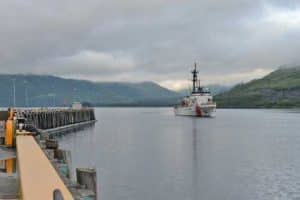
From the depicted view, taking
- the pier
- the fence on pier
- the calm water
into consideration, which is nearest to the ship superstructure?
the fence on pier

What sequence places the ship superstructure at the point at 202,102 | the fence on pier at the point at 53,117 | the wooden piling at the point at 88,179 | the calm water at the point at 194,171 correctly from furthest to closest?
the ship superstructure at the point at 202,102, the fence on pier at the point at 53,117, the calm water at the point at 194,171, the wooden piling at the point at 88,179

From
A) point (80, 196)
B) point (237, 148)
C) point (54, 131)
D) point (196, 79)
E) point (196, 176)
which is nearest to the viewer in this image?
point (80, 196)

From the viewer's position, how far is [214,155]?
190ft

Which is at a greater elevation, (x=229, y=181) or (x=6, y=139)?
(x=6, y=139)

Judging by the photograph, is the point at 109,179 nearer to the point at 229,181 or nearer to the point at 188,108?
the point at 229,181

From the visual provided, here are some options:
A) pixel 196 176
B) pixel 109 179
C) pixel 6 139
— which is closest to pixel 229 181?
pixel 196 176

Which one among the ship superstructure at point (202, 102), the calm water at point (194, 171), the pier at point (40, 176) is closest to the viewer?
the pier at point (40, 176)

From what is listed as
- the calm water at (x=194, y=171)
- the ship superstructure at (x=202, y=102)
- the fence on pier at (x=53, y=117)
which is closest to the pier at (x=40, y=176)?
the calm water at (x=194, y=171)

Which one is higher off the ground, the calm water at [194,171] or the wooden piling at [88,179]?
the wooden piling at [88,179]

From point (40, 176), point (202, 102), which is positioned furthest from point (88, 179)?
point (202, 102)

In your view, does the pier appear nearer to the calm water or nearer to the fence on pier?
the calm water

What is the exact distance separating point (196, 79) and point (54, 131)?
11068 cm

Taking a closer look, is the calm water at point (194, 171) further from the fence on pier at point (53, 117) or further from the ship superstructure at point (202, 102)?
the ship superstructure at point (202, 102)

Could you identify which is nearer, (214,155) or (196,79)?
(214,155)
